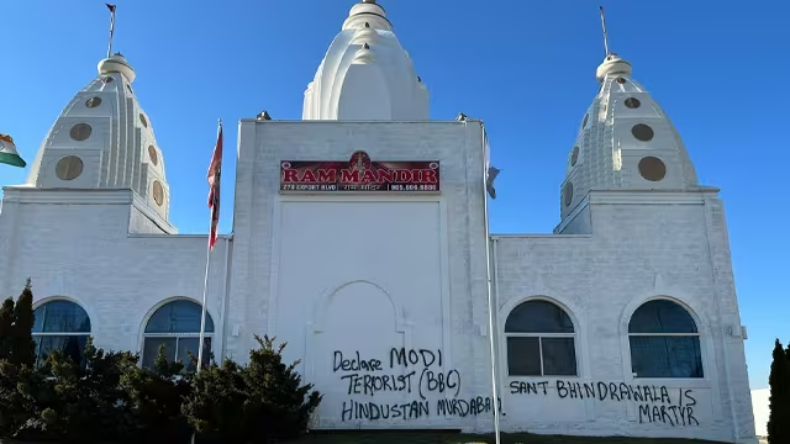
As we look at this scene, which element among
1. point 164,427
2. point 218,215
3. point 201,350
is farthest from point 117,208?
point 164,427

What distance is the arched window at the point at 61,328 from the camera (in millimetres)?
24000

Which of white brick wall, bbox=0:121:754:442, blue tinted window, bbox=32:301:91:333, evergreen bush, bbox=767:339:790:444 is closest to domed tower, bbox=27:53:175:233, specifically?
white brick wall, bbox=0:121:754:442

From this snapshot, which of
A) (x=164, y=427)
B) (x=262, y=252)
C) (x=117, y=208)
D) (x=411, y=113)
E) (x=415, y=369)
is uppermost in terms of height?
(x=411, y=113)

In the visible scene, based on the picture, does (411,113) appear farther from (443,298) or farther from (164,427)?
(164,427)

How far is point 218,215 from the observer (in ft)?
76.4

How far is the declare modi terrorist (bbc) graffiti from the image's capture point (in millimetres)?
23328

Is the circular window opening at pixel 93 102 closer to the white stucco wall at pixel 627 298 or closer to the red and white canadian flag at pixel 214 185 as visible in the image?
the red and white canadian flag at pixel 214 185

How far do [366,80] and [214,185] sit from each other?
28.1 ft

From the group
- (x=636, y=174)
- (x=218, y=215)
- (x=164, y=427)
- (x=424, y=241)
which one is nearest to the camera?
(x=164, y=427)

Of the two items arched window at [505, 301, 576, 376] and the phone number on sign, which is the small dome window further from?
the phone number on sign

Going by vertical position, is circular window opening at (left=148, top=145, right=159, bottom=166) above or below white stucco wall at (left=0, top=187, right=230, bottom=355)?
above

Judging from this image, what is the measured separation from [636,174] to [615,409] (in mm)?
8389

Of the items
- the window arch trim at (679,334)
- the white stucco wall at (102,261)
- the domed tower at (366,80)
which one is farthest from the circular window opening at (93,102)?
the window arch trim at (679,334)

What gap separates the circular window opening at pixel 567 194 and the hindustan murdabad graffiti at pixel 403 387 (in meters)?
9.52
